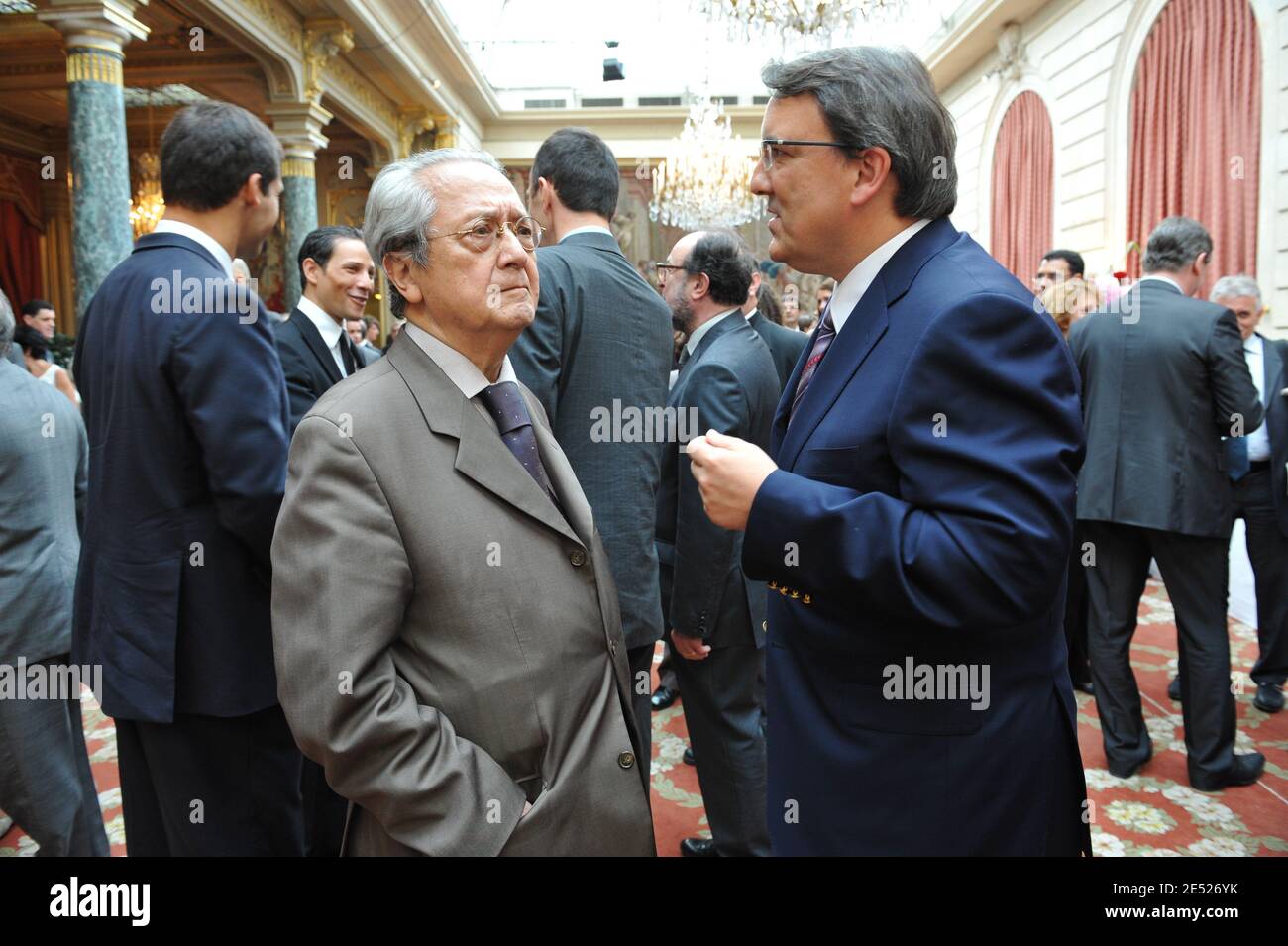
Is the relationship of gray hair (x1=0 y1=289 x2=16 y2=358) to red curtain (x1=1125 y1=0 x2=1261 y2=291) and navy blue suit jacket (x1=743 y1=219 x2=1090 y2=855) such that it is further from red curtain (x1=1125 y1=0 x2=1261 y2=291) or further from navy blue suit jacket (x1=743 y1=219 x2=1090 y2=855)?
red curtain (x1=1125 y1=0 x2=1261 y2=291)

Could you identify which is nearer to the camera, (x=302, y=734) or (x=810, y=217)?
(x=302, y=734)

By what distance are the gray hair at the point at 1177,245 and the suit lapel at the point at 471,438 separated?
2979 mm

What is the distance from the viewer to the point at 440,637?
49.9 inches

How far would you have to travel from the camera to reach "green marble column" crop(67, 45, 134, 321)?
5770 millimetres

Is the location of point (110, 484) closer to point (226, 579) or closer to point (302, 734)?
point (226, 579)

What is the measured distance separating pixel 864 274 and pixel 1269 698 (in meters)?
3.85

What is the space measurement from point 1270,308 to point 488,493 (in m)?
7.44

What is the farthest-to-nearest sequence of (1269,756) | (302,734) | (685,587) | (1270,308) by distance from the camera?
(1270,308)
(1269,756)
(685,587)
(302,734)

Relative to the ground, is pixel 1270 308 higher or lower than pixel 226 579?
higher

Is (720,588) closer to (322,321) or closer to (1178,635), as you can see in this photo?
(322,321)

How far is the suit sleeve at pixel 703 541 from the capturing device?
253 centimetres

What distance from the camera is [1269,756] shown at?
3.46 m
